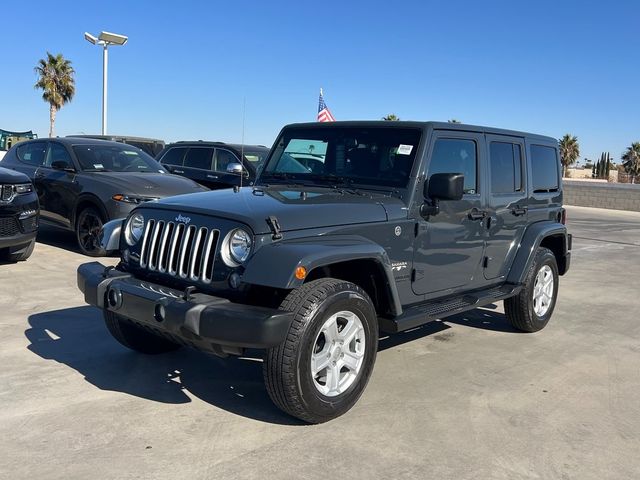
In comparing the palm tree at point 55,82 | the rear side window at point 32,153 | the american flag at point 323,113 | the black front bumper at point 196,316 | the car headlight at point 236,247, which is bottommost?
the black front bumper at point 196,316

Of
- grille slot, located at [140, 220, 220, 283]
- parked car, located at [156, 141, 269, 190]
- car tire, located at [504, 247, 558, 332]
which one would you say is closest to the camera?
grille slot, located at [140, 220, 220, 283]

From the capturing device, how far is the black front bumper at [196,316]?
3186 mm

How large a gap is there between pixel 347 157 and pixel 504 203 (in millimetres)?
1552

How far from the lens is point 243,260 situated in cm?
349

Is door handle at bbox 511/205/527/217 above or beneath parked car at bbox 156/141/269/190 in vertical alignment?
beneath

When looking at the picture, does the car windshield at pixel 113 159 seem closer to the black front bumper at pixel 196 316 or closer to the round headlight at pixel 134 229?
the round headlight at pixel 134 229

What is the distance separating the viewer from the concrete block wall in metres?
24.4

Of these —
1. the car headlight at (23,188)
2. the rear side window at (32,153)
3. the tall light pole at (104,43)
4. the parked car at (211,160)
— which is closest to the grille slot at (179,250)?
the car headlight at (23,188)

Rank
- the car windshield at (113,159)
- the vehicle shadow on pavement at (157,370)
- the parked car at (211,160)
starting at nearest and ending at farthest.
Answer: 1. the vehicle shadow on pavement at (157,370)
2. the car windshield at (113,159)
3. the parked car at (211,160)

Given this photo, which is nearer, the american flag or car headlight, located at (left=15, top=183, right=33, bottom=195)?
car headlight, located at (left=15, top=183, right=33, bottom=195)

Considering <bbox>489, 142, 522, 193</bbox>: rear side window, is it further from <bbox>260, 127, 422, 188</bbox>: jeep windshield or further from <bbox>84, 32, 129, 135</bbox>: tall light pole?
<bbox>84, 32, 129, 135</bbox>: tall light pole

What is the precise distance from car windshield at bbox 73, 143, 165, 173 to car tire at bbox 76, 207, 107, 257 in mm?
769

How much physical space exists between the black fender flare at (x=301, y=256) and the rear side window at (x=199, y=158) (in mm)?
8032

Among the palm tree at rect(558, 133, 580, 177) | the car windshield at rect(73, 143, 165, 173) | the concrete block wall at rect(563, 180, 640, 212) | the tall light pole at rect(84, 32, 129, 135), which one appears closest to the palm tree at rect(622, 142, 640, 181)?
the palm tree at rect(558, 133, 580, 177)
